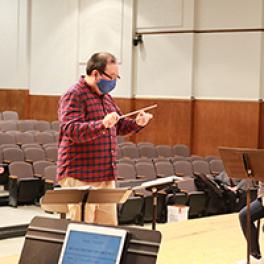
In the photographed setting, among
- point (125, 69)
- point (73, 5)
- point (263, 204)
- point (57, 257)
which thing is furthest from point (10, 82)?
point (57, 257)

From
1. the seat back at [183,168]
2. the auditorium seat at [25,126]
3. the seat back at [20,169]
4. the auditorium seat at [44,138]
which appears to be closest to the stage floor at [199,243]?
the seat back at [20,169]

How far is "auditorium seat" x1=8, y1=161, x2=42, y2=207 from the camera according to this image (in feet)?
26.1

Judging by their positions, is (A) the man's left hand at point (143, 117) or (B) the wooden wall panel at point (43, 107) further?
(B) the wooden wall panel at point (43, 107)

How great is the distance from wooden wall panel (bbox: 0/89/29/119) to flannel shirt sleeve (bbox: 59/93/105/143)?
35.4 ft

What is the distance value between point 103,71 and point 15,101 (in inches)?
436

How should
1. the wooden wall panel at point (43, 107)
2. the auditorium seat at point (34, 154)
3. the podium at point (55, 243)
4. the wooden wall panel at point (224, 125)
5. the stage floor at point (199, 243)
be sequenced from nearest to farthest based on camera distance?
the podium at point (55, 243)
the stage floor at point (199, 243)
the auditorium seat at point (34, 154)
the wooden wall panel at point (224, 125)
the wooden wall panel at point (43, 107)

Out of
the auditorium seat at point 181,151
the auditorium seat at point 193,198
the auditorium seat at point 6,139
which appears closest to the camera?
the auditorium seat at point 193,198

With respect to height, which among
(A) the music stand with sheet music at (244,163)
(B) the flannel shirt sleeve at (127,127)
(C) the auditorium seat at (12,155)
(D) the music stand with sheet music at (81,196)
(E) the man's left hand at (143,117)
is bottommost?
(C) the auditorium seat at (12,155)

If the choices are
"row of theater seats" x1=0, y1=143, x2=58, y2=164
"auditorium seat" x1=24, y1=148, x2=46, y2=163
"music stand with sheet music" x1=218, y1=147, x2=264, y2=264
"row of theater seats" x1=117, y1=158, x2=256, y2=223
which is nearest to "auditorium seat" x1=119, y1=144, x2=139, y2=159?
"row of theater seats" x1=117, y1=158, x2=256, y2=223

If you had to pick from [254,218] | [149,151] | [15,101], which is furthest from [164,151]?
[254,218]

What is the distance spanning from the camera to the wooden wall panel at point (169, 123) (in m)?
11.7

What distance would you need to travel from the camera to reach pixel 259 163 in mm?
3922

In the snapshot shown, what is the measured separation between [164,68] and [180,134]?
131 cm

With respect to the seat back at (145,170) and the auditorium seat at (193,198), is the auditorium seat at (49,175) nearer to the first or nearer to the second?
the seat back at (145,170)
